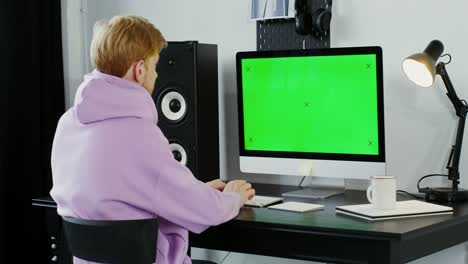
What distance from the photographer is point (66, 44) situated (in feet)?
11.6

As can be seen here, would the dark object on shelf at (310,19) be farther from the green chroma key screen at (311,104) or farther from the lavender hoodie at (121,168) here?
the lavender hoodie at (121,168)

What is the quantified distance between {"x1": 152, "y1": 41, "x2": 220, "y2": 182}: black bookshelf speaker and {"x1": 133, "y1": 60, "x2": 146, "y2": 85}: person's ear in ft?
2.40

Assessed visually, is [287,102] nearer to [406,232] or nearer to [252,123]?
[252,123]

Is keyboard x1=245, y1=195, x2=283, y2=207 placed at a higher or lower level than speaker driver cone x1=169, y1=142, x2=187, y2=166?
lower

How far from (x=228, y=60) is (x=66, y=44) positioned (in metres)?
0.81

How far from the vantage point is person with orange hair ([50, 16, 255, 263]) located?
1.99 metres

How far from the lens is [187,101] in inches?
113

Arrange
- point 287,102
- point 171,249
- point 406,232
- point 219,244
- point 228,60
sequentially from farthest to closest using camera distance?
point 228,60 → point 287,102 → point 219,244 → point 171,249 → point 406,232

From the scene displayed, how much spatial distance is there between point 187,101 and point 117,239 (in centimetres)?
98

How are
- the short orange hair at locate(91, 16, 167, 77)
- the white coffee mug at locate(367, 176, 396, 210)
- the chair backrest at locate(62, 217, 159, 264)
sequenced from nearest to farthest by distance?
1. the chair backrest at locate(62, 217, 159, 264)
2. the short orange hair at locate(91, 16, 167, 77)
3. the white coffee mug at locate(367, 176, 396, 210)

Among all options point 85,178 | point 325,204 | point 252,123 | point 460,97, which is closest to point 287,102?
point 252,123

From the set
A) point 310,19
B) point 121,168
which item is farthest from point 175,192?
point 310,19

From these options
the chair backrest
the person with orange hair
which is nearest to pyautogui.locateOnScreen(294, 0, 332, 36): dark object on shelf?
the person with orange hair

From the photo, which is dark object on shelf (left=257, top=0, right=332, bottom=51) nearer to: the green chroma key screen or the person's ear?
the green chroma key screen
